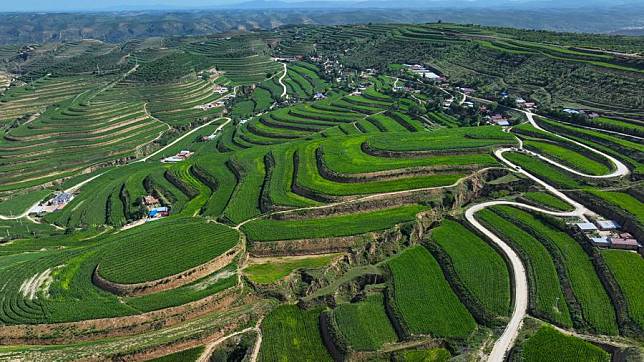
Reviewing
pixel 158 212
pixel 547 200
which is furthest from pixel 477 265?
pixel 158 212

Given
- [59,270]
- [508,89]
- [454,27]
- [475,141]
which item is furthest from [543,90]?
[59,270]

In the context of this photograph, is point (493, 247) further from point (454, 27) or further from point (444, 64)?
point (454, 27)

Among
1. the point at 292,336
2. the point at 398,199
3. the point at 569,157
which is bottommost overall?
the point at 292,336

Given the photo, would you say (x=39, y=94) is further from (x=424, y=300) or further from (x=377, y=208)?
(x=424, y=300)

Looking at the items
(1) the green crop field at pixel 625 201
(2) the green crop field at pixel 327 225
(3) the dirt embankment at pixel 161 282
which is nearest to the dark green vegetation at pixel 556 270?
(1) the green crop field at pixel 625 201

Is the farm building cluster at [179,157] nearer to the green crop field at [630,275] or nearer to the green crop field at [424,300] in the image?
the green crop field at [424,300]

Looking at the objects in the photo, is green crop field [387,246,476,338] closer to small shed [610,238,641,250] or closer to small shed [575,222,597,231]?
small shed [575,222,597,231]

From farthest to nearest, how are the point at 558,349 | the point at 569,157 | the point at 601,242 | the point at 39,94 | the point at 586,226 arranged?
the point at 39,94 → the point at 569,157 → the point at 586,226 → the point at 601,242 → the point at 558,349
